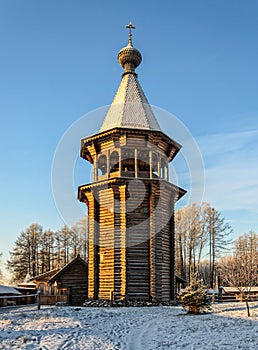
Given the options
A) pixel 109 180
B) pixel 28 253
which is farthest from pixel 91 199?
pixel 28 253

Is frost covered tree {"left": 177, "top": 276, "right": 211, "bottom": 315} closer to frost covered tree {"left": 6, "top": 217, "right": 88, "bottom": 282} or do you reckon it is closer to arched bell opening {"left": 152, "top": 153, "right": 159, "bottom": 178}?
arched bell opening {"left": 152, "top": 153, "right": 159, "bottom": 178}

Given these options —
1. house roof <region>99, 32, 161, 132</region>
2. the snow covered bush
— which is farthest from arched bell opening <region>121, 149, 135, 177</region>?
the snow covered bush

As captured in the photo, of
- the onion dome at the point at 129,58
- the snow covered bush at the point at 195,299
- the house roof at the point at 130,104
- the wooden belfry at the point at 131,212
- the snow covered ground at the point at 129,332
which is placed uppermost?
the onion dome at the point at 129,58

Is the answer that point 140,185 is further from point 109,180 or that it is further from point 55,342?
point 55,342

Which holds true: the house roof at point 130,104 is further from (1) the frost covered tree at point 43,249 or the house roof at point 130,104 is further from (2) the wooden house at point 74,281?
(1) the frost covered tree at point 43,249

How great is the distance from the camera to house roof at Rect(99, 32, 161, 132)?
26.1 metres

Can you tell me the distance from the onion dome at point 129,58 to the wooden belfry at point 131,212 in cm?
439

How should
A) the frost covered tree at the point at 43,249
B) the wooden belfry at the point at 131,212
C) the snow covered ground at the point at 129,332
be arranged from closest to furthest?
the snow covered ground at the point at 129,332, the wooden belfry at the point at 131,212, the frost covered tree at the point at 43,249

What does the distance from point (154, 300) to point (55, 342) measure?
1254 centimetres

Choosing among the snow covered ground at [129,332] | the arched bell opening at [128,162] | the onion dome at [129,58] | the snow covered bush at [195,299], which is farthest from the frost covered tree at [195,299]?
the onion dome at [129,58]

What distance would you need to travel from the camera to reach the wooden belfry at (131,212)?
2333 cm

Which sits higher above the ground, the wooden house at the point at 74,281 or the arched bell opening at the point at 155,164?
the arched bell opening at the point at 155,164

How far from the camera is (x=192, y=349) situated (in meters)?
11.0

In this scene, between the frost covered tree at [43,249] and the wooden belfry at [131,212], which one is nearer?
the wooden belfry at [131,212]
